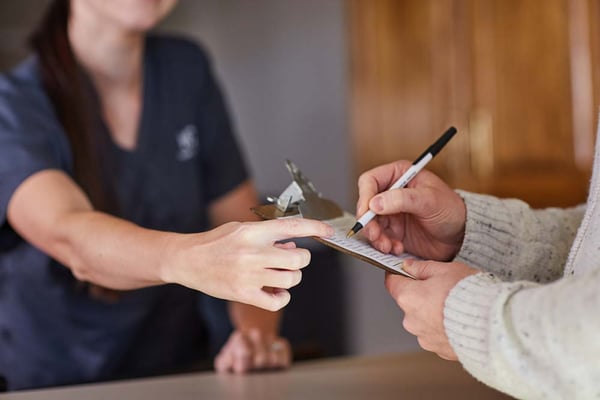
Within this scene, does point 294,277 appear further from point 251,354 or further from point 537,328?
point 251,354

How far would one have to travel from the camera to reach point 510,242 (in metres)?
0.72

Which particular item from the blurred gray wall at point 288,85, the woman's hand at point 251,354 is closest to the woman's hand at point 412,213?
the woman's hand at point 251,354

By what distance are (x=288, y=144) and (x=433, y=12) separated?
0.64 meters

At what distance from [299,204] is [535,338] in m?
0.25

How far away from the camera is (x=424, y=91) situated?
6.47 ft

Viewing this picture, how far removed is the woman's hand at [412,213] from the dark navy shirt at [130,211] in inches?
14.7

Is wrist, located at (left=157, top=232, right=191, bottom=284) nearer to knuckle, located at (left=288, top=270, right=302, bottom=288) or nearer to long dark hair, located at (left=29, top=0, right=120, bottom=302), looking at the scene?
knuckle, located at (left=288, top=270, right=302, bottom=288)

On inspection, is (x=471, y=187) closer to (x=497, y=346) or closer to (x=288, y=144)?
(x=288, y=144)

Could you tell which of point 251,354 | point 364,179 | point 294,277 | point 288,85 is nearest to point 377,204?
point 364,179

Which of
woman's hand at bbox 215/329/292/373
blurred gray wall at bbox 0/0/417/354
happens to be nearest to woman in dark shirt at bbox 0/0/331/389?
woman's hand at bbox 215/329/292/373

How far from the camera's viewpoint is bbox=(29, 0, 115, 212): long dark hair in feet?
3.41

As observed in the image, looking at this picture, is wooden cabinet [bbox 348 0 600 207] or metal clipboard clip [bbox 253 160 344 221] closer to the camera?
metal clipboard clip [bbox 253 160 344 221]

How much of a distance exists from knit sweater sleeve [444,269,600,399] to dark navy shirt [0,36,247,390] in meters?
0.53

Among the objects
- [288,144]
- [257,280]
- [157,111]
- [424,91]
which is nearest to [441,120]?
[424,91]
